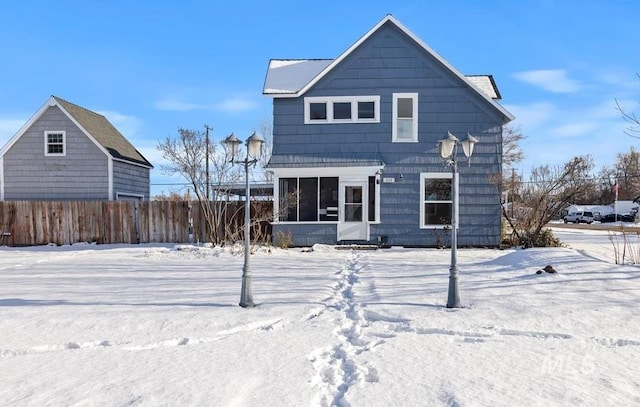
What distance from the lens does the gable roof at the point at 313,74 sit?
14.6 metres

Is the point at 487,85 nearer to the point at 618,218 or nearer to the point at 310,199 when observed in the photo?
the point at 310,199

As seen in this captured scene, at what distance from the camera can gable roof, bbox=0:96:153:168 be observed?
1844cm

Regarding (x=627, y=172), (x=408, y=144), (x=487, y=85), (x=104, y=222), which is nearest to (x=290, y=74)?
(x=408, y=144)

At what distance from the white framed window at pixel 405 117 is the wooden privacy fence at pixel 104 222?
6403 millimetres

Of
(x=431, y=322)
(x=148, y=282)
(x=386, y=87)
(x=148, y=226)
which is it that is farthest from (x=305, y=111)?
(x=431, y=322)

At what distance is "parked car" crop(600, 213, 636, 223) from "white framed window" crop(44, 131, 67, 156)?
4739cm

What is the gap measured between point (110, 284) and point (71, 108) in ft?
47.2

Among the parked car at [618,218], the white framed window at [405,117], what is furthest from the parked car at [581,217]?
the white framed window at [405,117]

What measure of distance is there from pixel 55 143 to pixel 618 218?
50.0 m

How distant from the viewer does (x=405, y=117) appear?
14930mm

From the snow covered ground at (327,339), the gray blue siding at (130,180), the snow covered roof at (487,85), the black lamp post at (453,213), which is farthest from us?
the gray blue siding at (130,180)

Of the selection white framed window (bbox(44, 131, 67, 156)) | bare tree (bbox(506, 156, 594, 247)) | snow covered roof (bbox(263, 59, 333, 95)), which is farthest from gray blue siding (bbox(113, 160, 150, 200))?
bare tree (bbox(506, 156, 594, 247))

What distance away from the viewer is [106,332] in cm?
517

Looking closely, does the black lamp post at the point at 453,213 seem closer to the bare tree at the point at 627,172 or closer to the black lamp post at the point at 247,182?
the black lamp post at the point at 247,182
